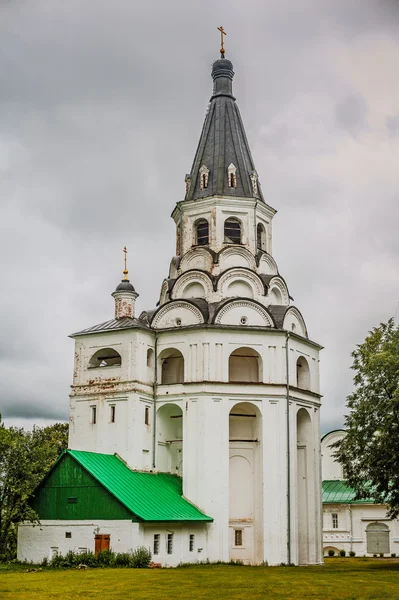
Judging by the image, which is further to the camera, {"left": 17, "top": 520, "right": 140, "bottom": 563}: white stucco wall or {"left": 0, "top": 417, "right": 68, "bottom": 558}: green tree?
{"left": 0, "top": 417, "right": 68, "bottom": 558}: green tree

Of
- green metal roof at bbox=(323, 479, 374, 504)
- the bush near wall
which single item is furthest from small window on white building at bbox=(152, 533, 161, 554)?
green metal roof at bbox=(323, 479, 374, 504)

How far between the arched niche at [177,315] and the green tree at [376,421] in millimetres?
8806

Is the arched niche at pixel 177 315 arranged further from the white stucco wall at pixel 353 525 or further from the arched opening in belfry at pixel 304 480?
the white stucco wall at pixel 353 525

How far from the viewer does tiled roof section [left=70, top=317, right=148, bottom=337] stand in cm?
4266

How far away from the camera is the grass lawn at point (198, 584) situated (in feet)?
80.9

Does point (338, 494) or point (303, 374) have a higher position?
point (303, 374)

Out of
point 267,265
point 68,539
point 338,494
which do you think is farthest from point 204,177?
point 338,494

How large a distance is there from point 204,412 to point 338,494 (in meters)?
21.8

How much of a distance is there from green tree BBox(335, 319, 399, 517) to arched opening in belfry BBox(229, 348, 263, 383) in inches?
293

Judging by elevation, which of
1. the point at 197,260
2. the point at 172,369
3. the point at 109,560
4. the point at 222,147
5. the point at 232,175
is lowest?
the point at 109,560

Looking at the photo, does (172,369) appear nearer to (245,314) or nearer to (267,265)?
(245,314)

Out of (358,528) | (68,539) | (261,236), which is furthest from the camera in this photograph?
(358,528)

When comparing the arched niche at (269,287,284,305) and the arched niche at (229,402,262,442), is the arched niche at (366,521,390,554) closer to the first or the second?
the arched niche at (229,402,262,442)

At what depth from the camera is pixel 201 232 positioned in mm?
47125
